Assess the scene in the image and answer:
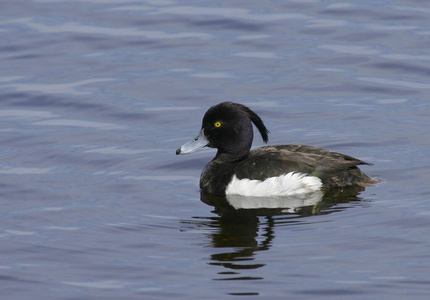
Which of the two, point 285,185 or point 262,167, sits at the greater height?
point 262,167

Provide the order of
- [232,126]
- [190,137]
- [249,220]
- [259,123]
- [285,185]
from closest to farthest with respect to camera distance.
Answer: [249,220], [285,185], [259,123], [232,126], [190,137]

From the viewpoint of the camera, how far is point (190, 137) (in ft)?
45.8

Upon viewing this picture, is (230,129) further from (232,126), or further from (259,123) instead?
(259,123)

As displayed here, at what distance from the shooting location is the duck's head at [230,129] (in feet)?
40.7

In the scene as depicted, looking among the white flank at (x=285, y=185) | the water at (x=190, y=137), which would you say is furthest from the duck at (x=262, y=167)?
the water at (x=190, y=137)

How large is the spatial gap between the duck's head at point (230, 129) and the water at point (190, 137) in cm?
59

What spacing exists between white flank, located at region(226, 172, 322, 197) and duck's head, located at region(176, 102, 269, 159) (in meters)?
0.71

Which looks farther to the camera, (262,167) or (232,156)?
(232,156)

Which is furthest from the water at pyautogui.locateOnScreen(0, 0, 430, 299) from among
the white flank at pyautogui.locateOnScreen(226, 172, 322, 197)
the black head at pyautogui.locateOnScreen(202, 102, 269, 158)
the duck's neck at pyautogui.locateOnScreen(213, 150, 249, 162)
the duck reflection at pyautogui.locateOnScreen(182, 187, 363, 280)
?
the black head at pyautogui.locateOnScreen(202, 102, 269, 158)

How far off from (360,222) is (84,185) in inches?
136

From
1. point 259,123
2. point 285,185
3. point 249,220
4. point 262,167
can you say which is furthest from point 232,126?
point 249,220

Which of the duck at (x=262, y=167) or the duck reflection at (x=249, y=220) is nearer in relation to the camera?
the duck reflection at (x=249, y=220)

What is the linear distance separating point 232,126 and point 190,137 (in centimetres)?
162

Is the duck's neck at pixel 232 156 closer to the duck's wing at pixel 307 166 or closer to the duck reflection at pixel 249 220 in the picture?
the duck's wing at pixel 307 166
